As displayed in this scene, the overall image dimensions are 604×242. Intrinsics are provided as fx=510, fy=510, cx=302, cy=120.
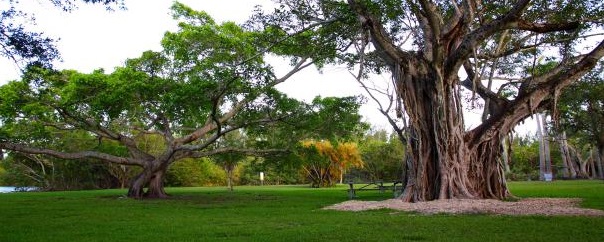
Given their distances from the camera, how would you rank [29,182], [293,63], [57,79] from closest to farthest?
[57,79]
[293,63]
[29,182]

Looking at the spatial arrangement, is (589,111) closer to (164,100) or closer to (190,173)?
(164,100)

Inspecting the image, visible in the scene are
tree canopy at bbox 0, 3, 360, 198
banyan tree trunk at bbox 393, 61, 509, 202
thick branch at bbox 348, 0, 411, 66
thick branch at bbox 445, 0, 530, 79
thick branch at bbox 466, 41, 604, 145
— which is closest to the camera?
thick branch at bbox 445, 0, 530, 79

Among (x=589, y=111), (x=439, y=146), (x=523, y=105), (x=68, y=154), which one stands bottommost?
(x=439, y=146)

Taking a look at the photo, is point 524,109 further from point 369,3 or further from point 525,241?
point 525,241

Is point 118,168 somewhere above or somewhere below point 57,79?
below

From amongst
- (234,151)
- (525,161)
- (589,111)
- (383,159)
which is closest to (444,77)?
(234,151)

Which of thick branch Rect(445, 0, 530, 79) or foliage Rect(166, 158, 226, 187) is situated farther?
foliage Rect(166, 158, 226, 187)

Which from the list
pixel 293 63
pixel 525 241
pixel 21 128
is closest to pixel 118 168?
pixel 21 128

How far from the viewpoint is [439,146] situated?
13258 millimetres

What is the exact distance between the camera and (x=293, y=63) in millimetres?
21125

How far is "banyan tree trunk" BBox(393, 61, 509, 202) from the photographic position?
13211 mm

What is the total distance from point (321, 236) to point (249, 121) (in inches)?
552

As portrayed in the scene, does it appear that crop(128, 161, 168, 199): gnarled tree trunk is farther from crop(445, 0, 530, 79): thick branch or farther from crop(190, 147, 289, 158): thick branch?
crop(445, 0, 530, 79): thick branch

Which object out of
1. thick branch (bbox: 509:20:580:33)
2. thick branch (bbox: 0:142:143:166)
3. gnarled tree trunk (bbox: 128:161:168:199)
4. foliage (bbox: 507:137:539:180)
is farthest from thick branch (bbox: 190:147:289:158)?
foliage (bbox: 507:137:539:180)
